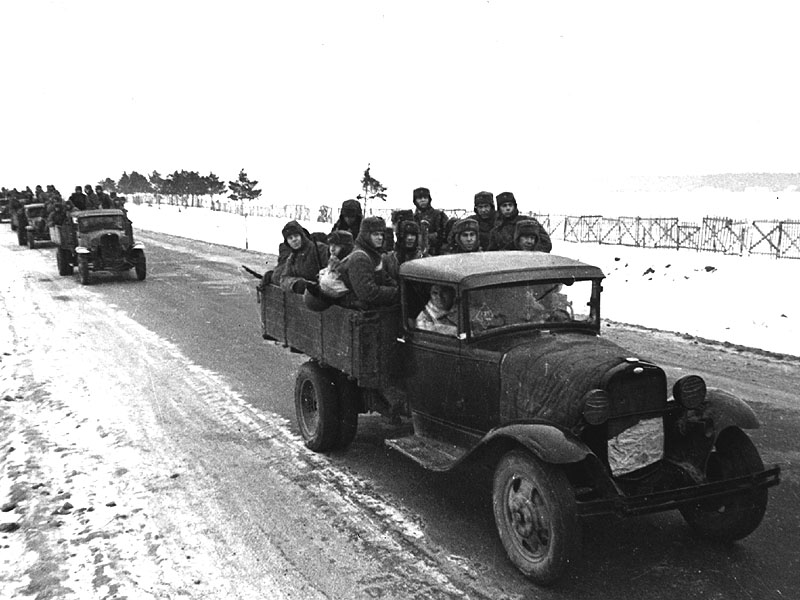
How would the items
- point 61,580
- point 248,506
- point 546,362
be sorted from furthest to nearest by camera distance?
point 248,506
point 546,362
point 61,580

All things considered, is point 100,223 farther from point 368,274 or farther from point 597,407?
point 597,407

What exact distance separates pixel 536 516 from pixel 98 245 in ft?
55.0

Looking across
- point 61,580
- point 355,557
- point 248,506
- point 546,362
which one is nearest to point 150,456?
point 248,506

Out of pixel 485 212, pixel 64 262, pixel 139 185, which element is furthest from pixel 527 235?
pixel 139 185

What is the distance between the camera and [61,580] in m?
4.33

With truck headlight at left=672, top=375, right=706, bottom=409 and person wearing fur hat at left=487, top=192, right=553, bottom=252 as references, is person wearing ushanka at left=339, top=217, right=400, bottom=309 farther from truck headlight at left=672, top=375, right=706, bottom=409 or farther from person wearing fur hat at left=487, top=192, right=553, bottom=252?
person wearing fur hat at left=487, top=192, right=553, bottom=252

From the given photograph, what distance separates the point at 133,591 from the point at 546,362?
2888 mm

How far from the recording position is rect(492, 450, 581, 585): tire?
13.3ft

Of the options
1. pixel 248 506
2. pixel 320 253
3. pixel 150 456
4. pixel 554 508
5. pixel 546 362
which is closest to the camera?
pixel 554 508

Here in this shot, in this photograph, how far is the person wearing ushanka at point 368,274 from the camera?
19.5 feet

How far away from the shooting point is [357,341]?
578 centimetres

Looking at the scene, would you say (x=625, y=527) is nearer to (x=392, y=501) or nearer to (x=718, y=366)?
(x=392, y=501)

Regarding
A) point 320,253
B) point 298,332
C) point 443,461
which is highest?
point 320,253

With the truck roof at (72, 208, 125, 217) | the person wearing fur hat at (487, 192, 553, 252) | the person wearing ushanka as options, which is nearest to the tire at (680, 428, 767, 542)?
the person wearing ushanka
